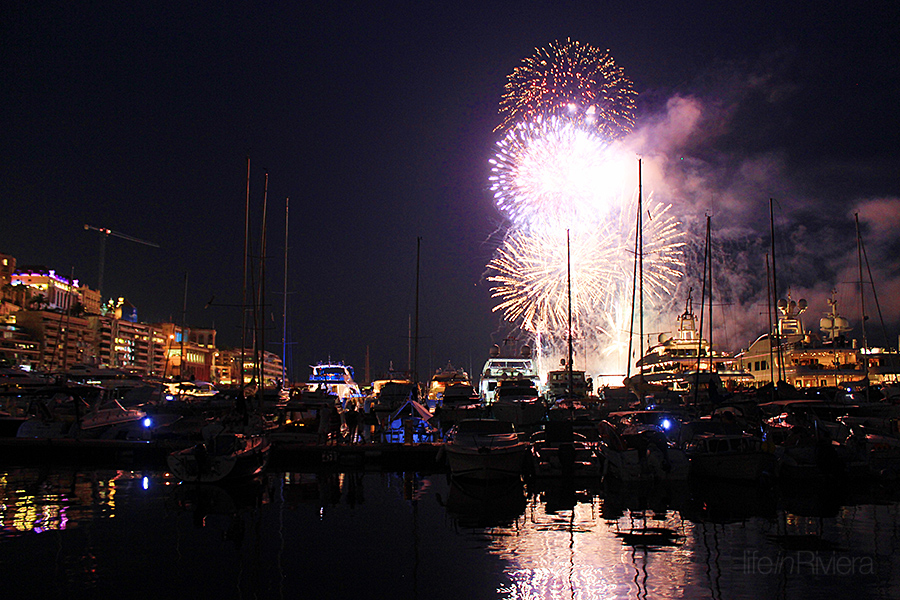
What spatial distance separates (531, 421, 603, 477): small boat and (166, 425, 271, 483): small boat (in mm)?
10890

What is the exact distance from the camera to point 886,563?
13.6 meters

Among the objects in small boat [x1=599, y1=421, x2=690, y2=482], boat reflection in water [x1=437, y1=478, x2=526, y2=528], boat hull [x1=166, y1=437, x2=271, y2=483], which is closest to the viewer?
boat reflection in water [x1=437, y1=478, x2=526, y2=528]

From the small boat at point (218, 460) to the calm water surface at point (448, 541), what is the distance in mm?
630

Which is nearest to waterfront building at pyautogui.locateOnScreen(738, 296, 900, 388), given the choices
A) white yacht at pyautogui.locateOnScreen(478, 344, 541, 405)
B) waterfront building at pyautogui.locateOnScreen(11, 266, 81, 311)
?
white yacht at pyautogui.locateOnScreen(478, 344, 541, 405)

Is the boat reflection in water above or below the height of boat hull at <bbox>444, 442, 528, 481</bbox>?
below

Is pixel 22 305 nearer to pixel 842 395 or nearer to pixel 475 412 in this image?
pixel 475 412

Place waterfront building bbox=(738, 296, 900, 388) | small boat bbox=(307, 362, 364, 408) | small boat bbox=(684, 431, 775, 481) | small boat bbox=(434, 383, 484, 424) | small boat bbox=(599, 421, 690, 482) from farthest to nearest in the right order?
waterfront building bbox=(738, 296, 900, 388)
small boat bbox=(307, 362, 364, 408)
small boat bbox=(434, 383, 484, 424)
small boat bbox=(599, 421, 690, 482)
small boat bbox=(684, 431, 775, 481)

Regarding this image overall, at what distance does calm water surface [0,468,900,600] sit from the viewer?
12078mm

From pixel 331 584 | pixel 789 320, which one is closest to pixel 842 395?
pixel 331 584

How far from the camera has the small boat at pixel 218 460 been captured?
2350 cm

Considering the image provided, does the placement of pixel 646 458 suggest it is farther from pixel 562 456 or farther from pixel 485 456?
pixel 485 456

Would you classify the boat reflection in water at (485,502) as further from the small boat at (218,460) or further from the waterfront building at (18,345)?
the waterfront building at (18,345)

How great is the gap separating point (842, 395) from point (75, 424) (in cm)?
4702

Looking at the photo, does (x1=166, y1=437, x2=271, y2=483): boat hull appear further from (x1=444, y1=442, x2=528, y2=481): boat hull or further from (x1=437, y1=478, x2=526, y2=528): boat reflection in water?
(x1=444, y1=442, x2=528, y2=481): boat hull
